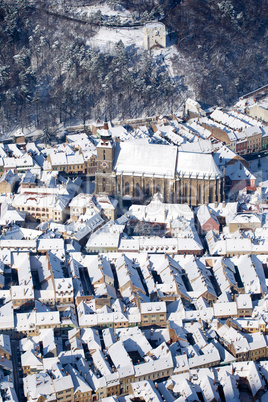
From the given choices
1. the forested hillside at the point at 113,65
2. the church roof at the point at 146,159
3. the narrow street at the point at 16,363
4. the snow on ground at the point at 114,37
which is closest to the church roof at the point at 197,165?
the church roof at the point at 146,159

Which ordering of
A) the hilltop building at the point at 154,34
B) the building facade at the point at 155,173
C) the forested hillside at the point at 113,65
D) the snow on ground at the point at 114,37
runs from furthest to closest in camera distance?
the hilltop building at the point at 154,34, the snow on ground at the point at 114,37, the forested hillside at the point at 113,65, the building facade at the point at 155,173

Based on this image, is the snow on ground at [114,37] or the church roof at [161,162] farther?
the snow on ground at [114,37]

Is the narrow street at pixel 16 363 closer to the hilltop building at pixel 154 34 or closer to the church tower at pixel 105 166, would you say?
→ the church tower at pixel 105 166

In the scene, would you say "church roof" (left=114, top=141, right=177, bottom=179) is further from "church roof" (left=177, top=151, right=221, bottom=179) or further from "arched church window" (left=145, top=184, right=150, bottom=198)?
"arched church window" (left=145, top=184, right=150, bottom=198)

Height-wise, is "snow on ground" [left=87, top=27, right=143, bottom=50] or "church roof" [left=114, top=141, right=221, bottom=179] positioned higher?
"snow on ground" [left=87, top=27, right=143, bottom=50]

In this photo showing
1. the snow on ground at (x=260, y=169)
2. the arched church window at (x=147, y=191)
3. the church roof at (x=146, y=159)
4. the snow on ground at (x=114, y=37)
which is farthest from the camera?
the snow on ground at (x=114, y=37)

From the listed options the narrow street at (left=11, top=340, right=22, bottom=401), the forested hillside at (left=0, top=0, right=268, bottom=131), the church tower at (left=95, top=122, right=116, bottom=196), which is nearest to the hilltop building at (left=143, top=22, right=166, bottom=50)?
the forested hillside at (left=0, top=0, right=268, bottom=131)
